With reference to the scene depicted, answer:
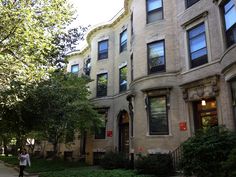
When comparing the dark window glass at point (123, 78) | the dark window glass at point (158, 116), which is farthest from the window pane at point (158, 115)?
the dark window glass at point (123, 78)

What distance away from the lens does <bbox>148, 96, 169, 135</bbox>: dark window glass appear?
14.3 meters

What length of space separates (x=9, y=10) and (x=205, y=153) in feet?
29.9

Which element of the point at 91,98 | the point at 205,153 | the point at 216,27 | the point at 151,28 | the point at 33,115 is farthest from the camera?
the point at 91,98

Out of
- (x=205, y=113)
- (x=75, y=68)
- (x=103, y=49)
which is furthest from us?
(x=75, y=68)

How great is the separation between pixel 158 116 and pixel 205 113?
2627mm

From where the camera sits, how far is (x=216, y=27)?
12.6 m

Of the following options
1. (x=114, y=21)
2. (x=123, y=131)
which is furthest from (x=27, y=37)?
(x=114, y=21)

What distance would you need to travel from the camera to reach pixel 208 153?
918 centimetres

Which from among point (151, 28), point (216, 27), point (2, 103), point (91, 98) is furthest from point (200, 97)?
point (91, 98)

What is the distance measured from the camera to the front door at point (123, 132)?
19.5m

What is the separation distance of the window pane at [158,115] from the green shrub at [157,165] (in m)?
1.92

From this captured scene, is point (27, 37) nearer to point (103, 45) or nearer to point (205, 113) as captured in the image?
point (205, 113)

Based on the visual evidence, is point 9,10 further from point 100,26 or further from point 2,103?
point 100,26

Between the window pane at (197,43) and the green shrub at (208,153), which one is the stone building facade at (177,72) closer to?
the window pane at (197,43)
